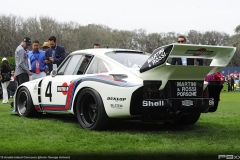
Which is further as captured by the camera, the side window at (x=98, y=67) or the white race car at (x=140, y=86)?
Result: the side window at (x=98, y=67)

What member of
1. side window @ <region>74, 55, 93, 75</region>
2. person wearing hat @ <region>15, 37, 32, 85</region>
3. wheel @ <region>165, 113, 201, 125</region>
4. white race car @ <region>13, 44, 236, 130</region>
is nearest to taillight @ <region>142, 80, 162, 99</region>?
white race car @ <region>13, 44, 236, 130</region>

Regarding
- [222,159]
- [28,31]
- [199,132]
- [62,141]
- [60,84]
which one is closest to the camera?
[222,159]

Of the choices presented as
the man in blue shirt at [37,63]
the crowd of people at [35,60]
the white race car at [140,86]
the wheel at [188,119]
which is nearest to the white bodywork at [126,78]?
the white race car at [140,86]

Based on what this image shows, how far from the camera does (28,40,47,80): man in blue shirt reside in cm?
1032

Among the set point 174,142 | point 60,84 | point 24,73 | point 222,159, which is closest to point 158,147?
point 174,142

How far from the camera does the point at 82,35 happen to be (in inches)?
2813

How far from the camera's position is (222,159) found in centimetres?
428

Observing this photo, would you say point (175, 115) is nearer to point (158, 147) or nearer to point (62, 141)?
point (158, 147)

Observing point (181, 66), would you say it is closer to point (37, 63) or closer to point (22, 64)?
point (22, 64)

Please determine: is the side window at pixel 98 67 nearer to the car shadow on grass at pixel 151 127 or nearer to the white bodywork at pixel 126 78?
the white bodywork at pixel 126 78

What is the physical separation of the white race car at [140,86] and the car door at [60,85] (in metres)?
0.02

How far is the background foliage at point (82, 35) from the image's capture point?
56031 millimetres

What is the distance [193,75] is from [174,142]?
123cm

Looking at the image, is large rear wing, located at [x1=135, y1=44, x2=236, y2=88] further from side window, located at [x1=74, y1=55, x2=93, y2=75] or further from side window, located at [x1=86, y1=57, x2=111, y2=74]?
side window, located at [x1=74, y1=55, x2=93, y2=75]
